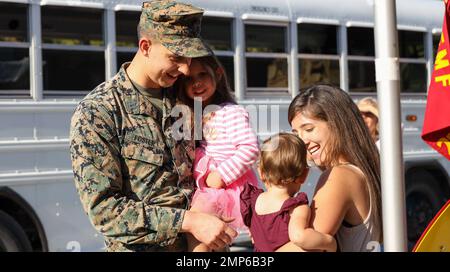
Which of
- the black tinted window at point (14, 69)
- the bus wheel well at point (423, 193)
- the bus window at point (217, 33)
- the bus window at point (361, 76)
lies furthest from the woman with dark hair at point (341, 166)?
the bus wheel well at point (423, 193)

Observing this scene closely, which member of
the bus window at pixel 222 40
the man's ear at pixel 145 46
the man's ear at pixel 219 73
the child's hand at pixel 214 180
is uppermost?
the bus window at pixel 222 40

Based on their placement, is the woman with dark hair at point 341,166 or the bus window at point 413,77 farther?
the bus window at point 413,77

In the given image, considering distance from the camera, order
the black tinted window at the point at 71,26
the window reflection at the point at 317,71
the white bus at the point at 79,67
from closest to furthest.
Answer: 1. the white bus at the point at 79,67
2. the black tinted window at the point at 71,26
3. the window reflection at the point at 317,71

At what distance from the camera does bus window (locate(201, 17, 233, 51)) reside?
7555 millimetres

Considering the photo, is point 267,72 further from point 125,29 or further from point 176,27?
point 176,27

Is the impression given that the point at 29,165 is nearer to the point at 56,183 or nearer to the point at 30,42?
the point at 56,183

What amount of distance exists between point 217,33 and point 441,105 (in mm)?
4976

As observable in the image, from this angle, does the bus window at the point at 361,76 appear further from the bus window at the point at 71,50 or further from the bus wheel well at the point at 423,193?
the bus window at the point at 71,50

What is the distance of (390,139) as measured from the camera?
2564mm

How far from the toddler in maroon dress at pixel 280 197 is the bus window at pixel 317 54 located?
5220mm

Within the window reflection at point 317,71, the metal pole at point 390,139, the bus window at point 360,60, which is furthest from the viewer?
the bus window at point 360,60

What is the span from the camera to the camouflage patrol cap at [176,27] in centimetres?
291

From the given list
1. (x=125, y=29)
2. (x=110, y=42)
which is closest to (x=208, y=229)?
(x=110, y=42)

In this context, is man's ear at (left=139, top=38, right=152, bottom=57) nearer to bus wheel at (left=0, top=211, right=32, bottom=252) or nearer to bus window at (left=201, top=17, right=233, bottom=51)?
bus wheel at (left=0, top=211, right=32, bottom=252)
